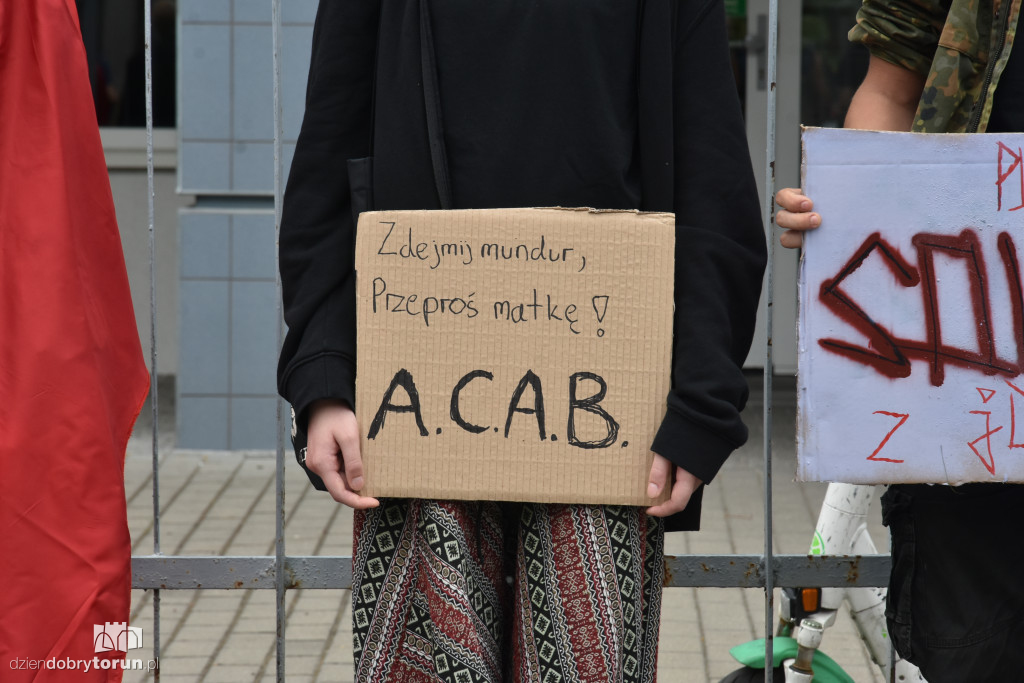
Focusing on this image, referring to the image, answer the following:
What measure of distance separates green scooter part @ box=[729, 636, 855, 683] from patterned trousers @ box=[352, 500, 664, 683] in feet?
3.16

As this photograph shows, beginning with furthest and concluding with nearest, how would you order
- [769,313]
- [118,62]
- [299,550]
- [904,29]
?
1. [118,62]
2. [299,550]
3. [769,313]
4. [904,29]

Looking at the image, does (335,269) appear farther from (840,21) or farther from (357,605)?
(840,21)

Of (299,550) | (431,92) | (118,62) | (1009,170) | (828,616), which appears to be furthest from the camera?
(118,62)

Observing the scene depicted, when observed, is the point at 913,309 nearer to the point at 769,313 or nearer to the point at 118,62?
the point at 769,313

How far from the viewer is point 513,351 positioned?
167 cm

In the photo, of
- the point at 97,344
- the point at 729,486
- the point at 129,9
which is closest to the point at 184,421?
the point at 729,486

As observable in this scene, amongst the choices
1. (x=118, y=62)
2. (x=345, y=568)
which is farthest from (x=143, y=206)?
(x=345, y=568)

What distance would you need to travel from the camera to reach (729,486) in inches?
211

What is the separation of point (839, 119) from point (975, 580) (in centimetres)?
611

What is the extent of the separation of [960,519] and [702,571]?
66cm

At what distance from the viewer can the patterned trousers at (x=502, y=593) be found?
1563 mm

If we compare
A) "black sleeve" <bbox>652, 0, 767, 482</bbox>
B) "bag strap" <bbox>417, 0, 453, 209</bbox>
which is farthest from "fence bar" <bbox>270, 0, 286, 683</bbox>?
"black sleeve" <bbox>652, 0, 767, 482</bbox>

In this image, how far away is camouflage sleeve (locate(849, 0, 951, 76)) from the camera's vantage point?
1820 mm

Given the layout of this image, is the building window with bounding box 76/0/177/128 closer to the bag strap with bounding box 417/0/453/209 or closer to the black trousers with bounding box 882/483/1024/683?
the bag strap with bounding box 417/0/453/209
